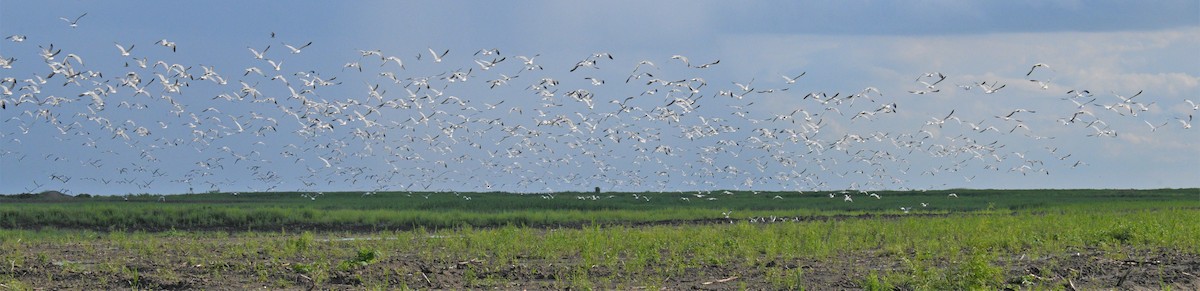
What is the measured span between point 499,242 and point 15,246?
799 cm

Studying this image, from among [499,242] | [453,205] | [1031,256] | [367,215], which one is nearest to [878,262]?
[1031,256]

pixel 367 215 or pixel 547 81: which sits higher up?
pixel 547 81

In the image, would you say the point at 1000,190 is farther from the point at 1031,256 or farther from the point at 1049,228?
the point at 1031,256

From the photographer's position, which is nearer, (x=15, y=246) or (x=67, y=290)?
(x=67, y=290)

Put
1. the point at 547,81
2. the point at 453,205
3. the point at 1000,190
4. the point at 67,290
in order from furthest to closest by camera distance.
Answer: the point at 1000,190 → the point at 453,205 → the point at 547,81 → the point at 67,290

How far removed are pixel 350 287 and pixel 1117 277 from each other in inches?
353

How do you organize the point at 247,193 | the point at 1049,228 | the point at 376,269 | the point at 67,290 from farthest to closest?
the point at 247,193 → the point at 1049,228 → the point at 376,269 → the point at 67,290

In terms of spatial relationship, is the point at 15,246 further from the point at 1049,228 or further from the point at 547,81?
the point at 1049,228

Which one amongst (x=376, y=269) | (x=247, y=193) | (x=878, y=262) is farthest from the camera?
(x=247, y=193)

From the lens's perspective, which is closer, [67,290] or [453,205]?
[67,290]

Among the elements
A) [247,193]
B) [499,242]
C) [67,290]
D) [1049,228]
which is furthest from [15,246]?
[247,193]

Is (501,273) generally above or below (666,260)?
below

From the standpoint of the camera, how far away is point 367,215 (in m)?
32.6

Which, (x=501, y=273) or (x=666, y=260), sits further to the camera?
(x=666, y=260)
